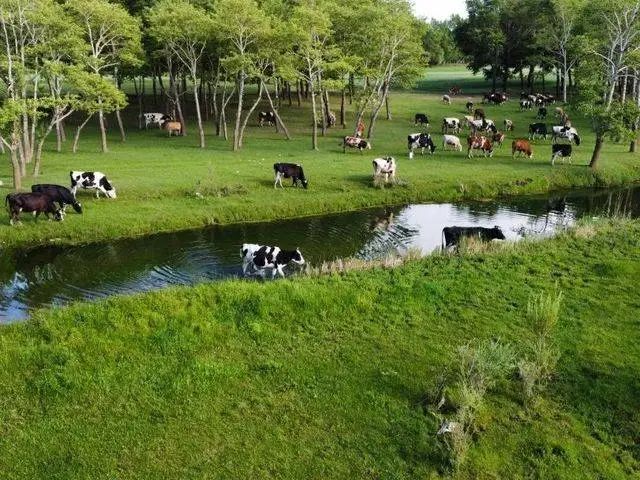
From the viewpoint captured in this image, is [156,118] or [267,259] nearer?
[267,259]

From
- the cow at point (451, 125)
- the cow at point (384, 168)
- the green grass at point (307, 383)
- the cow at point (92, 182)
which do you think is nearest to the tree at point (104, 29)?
the cow at point (92, 182)

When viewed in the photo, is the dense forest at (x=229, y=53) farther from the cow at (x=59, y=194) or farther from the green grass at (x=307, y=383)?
the green grass at (x=307, y=383)

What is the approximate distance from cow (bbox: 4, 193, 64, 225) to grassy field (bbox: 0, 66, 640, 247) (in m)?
0.50

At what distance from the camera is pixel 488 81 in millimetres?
96062

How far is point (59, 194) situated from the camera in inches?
1018

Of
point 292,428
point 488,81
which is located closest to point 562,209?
point 292,428

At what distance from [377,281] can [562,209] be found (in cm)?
1888

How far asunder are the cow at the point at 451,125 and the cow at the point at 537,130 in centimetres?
652

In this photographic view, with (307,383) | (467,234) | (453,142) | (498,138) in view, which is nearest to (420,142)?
(453,142)

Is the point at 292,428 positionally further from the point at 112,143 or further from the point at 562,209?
the point at 112,143

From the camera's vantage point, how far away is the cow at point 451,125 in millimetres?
52781

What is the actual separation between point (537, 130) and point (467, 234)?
31.0 m

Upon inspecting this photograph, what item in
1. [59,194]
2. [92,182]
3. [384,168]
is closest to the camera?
[59,194]

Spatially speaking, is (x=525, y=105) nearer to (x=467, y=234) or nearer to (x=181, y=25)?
(x=181, y=25)
